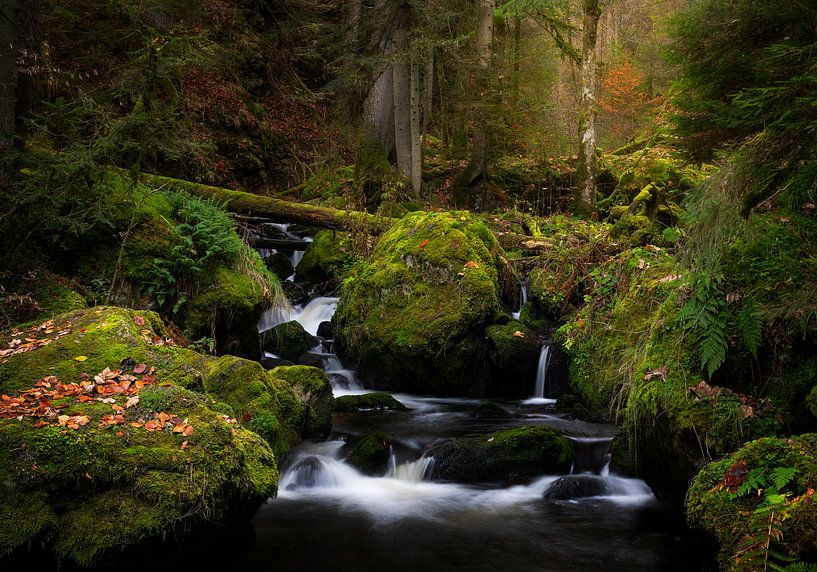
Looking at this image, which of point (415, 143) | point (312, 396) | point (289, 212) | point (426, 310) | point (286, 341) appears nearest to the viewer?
point (312, 396)

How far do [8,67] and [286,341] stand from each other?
5671 mm

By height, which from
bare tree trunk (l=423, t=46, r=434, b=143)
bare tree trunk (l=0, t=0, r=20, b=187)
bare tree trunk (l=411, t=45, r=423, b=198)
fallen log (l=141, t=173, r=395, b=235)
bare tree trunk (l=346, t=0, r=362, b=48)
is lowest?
fallen log (l=141, t=173, r=395, b=235)

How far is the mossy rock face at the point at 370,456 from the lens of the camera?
6812mm

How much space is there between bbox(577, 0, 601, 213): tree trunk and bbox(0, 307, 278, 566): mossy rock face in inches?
496

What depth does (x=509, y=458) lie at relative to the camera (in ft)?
21.9

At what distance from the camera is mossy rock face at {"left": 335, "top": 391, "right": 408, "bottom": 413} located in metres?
8.79

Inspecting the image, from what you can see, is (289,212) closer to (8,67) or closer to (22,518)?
(8,67)

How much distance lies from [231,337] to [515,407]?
14.4 ft

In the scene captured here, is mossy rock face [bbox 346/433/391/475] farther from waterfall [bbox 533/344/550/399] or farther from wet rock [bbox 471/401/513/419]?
waterfall [bbox 533/344/550/399]

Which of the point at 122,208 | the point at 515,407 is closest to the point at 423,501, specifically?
the point at 515,407

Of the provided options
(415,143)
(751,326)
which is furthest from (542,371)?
(415,143)

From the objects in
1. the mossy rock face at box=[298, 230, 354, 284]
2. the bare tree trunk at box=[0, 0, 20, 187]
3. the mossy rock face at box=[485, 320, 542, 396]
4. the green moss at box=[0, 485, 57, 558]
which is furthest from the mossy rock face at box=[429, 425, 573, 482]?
the mossy rock face at box=[298, 230, 354, 284]

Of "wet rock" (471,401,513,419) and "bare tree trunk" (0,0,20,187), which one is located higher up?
"bare tree trunk" (0,0,20,187)

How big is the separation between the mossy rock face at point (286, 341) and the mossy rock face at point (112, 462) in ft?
18.5
